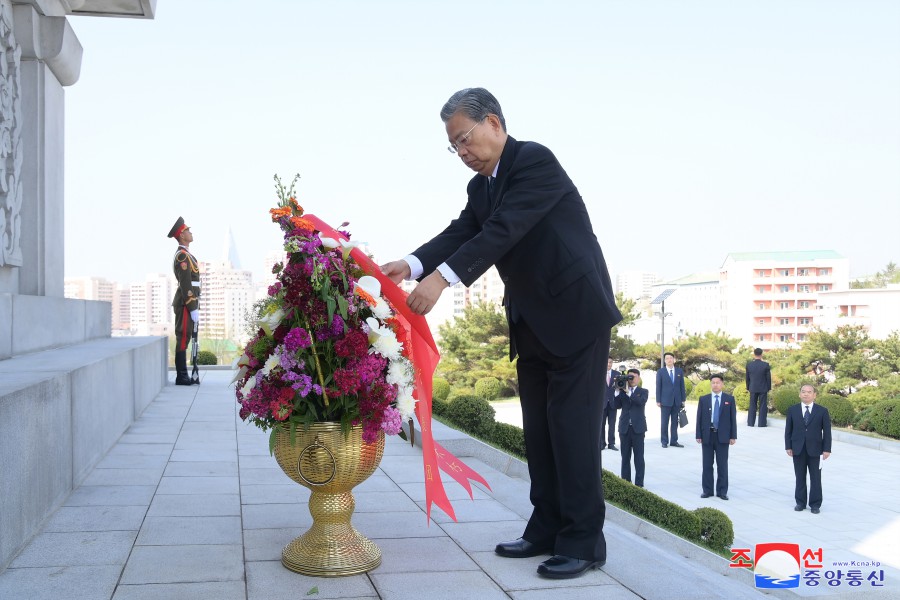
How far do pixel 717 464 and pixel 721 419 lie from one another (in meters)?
0.98

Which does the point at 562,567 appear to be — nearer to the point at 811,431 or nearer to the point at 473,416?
the point at 473,416

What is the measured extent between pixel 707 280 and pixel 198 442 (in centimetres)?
11729

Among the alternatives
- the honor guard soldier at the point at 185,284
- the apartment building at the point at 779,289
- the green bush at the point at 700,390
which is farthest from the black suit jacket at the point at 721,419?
the apartment building at the point at 779,289

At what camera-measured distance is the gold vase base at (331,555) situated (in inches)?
130

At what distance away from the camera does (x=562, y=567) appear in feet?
10.8

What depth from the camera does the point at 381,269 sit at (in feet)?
11.7

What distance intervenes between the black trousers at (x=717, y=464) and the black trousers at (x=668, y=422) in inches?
167

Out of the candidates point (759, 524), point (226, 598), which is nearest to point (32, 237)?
point (226, 598)

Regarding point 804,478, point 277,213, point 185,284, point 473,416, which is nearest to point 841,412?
point 804,478

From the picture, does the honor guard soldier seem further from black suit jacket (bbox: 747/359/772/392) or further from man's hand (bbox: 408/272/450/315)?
black suit jacket (bbox: 747/359/772/392)

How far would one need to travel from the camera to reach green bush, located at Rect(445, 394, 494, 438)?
9.55 meters

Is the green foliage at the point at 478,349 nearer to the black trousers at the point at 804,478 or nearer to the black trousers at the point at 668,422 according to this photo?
the black trousers at the point at 668,422

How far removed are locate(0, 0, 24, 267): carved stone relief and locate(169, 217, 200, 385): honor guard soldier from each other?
13.8 feet

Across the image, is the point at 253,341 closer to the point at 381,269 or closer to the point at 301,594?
the point at 381,269
